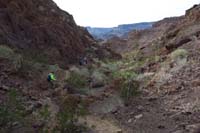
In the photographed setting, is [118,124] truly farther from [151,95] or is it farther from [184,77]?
[184,77]

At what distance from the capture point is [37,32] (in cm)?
2022

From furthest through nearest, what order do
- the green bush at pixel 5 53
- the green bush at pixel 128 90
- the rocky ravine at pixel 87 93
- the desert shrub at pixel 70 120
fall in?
1. the green bush at pixel 5 53
2. the green bush at pixel 128 90
3. the rocky ravine at pixel 87 93
4. the desert shrub at pixel 70 120

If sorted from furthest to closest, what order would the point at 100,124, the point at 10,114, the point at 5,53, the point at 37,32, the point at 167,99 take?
the point at 37,32 < the point at 5,53 < the point at 167,99 < the point at 100,124 < the point at 10,114

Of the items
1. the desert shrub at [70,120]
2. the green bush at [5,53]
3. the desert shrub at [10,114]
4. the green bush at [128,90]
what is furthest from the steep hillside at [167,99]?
the green bush at [5,53]

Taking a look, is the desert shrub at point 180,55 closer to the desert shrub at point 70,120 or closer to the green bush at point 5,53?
the green bush at point 5,53

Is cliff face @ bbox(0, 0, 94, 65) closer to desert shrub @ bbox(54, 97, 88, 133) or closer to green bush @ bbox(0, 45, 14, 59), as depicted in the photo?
green bush @ bbox(0, 45, 14, 59)

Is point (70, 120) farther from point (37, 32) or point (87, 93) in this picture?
point (37, 32)

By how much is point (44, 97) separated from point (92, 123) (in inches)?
94.4

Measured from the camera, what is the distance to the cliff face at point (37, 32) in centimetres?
1769

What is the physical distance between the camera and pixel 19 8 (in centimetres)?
2017

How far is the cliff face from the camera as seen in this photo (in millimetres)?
17688

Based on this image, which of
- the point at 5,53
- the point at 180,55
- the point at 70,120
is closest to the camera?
the point at 70,120

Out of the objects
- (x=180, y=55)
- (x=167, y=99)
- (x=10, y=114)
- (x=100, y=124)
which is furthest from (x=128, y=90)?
(x=180, y=55)

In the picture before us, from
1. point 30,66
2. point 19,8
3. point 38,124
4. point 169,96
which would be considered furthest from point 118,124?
point 19,8
